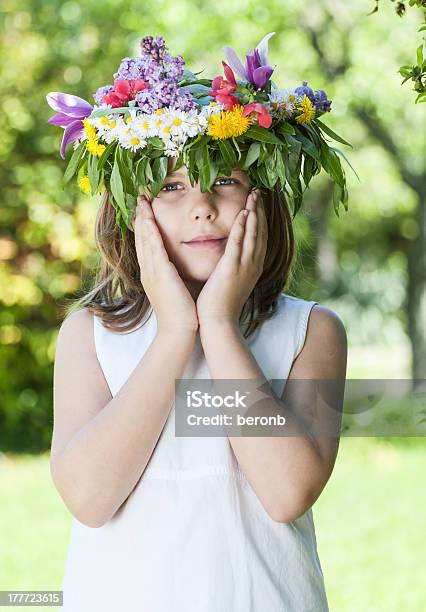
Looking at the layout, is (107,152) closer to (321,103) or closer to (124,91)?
(124,91)

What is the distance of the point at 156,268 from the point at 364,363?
1865 cm

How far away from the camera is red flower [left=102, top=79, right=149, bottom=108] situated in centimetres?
223

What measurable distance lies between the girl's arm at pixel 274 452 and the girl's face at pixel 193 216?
0.17 meters

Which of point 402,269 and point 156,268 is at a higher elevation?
point 156,268

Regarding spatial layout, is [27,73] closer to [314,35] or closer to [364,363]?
[314,35]

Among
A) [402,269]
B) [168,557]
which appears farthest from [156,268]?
[402,269]

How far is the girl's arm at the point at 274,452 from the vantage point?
206 centimetres

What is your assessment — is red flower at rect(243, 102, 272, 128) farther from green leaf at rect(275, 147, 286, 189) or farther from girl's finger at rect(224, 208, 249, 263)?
girl's finger at rect(224, 208, 249, 263)

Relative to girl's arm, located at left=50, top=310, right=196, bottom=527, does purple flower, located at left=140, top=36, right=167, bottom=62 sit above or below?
above

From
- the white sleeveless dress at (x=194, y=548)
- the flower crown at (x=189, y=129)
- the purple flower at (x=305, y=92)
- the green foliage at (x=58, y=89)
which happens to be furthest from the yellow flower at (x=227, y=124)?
the green foliage at (x=58, y=89)

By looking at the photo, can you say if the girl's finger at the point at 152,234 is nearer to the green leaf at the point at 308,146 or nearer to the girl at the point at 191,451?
the girl at the point at 191,451

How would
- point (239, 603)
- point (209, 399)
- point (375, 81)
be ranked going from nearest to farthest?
point (239, 603) < point (209, 399) < point (375, 81)

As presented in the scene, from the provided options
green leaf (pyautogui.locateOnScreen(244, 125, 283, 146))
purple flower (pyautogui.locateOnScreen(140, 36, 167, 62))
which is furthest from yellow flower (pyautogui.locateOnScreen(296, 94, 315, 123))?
purple flower (pyautogui.locateOnScreen(140, 36, 167, 62))

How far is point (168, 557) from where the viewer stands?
6.97ft
